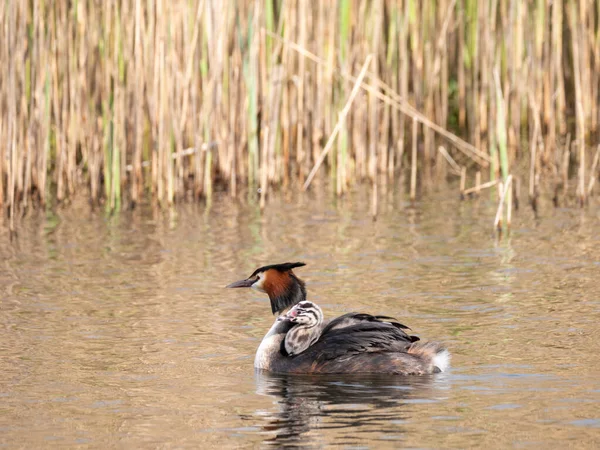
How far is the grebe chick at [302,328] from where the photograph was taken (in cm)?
691

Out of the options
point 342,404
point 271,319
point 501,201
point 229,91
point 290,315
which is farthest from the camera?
point 229,91

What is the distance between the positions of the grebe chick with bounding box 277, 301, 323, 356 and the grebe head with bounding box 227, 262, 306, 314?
51 cm

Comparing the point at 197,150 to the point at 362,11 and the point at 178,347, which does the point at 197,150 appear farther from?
the point at 178,347

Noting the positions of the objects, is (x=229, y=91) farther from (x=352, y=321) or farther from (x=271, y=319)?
(x=352, y=321)

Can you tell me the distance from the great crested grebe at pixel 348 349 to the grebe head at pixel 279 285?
39cm

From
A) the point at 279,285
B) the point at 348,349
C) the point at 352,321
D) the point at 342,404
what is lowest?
the point at 342,404

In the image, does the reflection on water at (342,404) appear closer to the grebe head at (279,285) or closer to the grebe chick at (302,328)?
the grebe chick at (302,328)

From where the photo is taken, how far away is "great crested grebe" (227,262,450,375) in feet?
21.5

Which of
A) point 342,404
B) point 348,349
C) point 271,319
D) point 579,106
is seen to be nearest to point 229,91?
point 579,106

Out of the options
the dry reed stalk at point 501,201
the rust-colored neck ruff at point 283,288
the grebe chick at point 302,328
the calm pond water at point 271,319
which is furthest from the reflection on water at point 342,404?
the dry reed stalk at point 501,201

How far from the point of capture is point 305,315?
694 centimetres

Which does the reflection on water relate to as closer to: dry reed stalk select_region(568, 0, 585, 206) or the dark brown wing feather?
the dark brown wing feather

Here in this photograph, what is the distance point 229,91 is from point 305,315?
19.5 feet

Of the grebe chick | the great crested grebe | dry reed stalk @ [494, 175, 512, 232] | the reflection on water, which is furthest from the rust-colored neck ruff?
dry reed stalk @ [494, 175, 512, 232]
